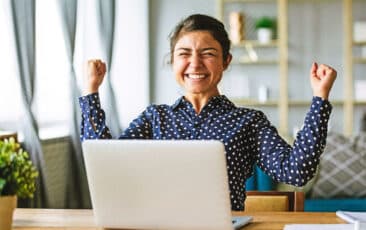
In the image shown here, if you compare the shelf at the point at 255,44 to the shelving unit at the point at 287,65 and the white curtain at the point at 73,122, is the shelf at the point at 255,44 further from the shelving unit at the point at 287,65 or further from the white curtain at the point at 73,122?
the white curtain at the point at 73,122

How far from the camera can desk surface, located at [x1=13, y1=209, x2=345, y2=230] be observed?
67.5 inches

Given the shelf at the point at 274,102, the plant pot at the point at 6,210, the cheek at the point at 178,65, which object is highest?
the cheek at the point at 178,65

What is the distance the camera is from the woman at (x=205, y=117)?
6.45 ft

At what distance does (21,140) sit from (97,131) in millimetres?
2278

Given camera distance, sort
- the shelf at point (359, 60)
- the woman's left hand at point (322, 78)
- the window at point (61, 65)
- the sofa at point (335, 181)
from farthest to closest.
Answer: the shelf at point (359, 60) < the sofa at point (335, 181) < the window at point (61, 65) < the woman's left hand at point (322, 78)

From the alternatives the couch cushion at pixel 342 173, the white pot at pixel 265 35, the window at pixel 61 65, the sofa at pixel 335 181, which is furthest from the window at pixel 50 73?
the white pot at pixel 265 35

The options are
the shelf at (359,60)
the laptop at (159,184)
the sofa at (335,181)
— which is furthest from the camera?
the shelf at (359,60)

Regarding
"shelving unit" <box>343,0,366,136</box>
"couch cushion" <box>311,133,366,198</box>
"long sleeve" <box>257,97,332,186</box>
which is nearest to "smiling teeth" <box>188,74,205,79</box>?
"long sleeve" <box>257,97,332,186</box>

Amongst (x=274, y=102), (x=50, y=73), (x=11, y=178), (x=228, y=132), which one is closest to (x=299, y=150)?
(x=228, y=132)

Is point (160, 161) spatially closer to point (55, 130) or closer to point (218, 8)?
point (55, 130)

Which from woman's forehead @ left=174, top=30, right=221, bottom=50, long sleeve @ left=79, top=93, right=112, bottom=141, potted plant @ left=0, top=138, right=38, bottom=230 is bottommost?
potted plant @ left=0, top=138, right=38, bottom=230

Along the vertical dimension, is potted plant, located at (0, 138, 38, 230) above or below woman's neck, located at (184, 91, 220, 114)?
below

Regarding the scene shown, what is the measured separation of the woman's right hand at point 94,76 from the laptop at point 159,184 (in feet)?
1.69

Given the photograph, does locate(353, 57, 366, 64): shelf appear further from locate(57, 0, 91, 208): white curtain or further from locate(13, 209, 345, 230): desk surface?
locate(13, 209, 345, 230): desk surface
